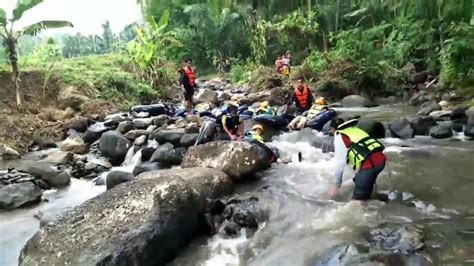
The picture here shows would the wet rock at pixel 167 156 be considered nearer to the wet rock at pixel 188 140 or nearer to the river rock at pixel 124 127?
the wet rock at pixel 188 140

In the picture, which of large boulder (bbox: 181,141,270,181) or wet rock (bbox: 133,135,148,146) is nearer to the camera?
large boulder (bbox: 181,141,270,181)

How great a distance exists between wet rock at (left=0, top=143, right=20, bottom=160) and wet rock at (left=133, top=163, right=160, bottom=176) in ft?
11.1

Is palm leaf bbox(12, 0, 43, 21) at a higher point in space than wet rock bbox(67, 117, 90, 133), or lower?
higher

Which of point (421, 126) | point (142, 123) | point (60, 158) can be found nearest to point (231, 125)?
point (60, 158)

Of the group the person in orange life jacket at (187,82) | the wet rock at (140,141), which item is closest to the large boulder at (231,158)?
the wet rock at (140,141)

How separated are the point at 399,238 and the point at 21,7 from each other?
37.8 ft

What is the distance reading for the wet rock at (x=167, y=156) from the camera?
9219 mm

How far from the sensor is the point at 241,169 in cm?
782

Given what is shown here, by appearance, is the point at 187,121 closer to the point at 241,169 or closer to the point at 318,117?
the point at 318,117

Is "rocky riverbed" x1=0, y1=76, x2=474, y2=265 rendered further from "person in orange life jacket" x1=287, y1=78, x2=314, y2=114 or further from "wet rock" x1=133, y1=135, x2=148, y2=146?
"person in orange life jacket" x1=287, y1=78, x2=314, y2=114

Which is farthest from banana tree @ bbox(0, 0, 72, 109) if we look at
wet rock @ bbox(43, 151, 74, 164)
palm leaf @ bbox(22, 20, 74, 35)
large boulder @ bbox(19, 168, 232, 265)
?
large boulder @ bbox(19, 168, 232, 265)

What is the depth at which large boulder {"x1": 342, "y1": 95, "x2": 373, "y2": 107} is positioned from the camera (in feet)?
51.1

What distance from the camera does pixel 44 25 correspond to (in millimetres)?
13422

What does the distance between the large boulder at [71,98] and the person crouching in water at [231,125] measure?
279 inches
